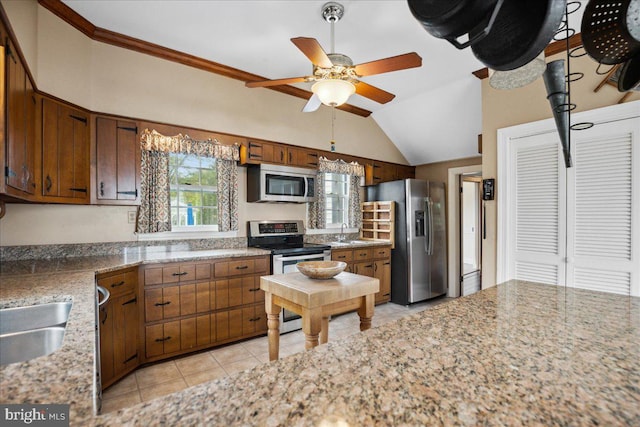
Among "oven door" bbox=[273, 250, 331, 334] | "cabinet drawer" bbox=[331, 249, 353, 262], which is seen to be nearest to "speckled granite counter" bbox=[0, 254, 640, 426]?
"oven door" bbox=[273, 250, 331, 334]

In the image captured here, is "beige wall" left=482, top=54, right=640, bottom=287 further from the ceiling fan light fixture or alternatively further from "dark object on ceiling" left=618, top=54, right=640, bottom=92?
"dark object on ceiling" left=618, top=54, right=640, bottom=92

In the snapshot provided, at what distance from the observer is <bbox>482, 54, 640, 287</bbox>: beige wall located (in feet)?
8.48

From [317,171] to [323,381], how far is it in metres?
3.82

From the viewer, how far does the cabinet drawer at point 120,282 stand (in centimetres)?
226

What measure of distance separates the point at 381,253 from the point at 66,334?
3.95 m

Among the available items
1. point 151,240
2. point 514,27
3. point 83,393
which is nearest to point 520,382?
point 514,27

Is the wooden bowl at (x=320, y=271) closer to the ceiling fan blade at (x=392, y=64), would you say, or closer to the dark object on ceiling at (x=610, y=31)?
the ceiling fan blade at (x=392, y=64)

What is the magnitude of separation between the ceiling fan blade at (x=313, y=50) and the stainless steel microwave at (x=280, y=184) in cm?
176

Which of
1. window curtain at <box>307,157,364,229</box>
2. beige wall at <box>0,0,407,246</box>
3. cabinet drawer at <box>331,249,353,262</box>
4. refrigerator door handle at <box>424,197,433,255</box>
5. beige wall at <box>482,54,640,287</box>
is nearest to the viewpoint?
Result: beige wall at <box>0,0,407,246</box>

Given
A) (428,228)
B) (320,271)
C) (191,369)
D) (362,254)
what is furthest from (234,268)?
(428,228)

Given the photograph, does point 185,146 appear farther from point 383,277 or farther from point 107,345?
point 383,277

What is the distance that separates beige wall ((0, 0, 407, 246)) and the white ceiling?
25 cm

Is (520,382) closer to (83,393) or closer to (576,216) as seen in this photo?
(83,393)

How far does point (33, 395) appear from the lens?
0.68m
